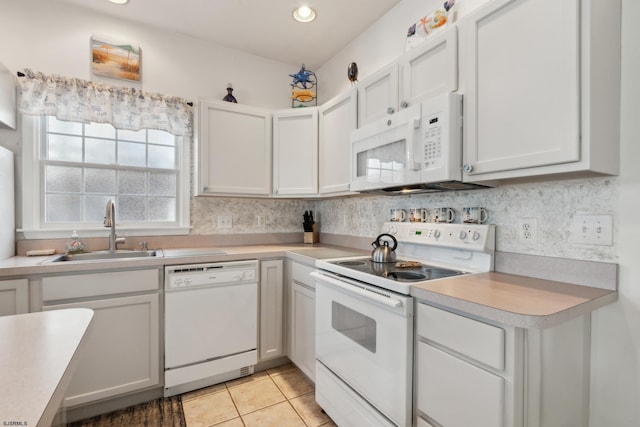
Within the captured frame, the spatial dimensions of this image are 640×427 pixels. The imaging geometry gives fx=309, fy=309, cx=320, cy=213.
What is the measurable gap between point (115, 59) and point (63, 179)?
0.96 metres

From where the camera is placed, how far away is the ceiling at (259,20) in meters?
2.16

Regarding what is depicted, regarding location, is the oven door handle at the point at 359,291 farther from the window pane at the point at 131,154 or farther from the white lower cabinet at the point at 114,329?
the window pane at the point at 131,154

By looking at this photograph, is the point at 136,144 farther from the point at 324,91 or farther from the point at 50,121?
the point at 324,91

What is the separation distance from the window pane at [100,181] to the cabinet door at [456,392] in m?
2.42

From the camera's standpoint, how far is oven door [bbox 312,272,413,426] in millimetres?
1249

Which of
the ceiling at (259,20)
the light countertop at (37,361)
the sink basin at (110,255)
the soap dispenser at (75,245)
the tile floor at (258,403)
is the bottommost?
the tile floor at (258,403)

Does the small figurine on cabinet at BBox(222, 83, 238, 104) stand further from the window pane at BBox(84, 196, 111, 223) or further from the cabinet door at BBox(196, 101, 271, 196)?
the window pane at BBox(84, 196, 111, 223)

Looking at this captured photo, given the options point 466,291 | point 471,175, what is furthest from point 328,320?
point 471,175

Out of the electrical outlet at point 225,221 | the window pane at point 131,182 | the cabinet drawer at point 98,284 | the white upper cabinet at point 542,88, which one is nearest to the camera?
the white upper cabinet at point 542,88

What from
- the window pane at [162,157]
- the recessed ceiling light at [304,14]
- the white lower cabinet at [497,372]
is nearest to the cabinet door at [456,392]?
the white lower cabinet at [497,372]

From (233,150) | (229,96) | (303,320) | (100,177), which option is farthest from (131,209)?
(303,320)

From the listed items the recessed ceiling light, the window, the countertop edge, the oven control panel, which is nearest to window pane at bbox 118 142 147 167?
the window

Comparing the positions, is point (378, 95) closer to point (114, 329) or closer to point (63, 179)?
point (114, 329)

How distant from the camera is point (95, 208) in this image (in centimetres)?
231
